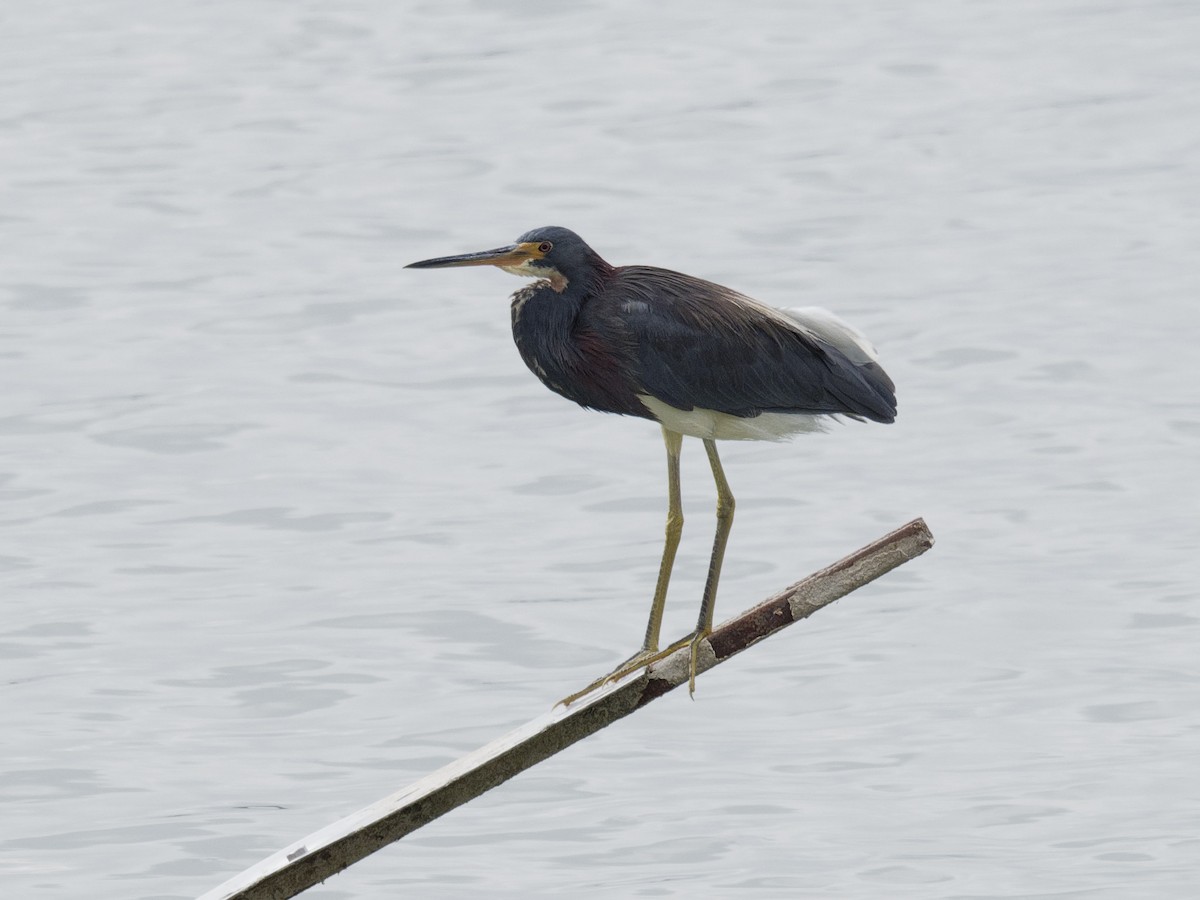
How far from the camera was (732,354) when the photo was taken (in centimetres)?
868

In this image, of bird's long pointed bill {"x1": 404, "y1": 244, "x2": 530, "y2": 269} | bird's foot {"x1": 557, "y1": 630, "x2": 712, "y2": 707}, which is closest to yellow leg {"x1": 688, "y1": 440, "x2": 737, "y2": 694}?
bird's foot {"x1": 557, "y1": 630, "x2": 712, "y2": 707}

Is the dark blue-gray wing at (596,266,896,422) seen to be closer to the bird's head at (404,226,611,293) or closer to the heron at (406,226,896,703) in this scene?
the heron at (406,226,896,703)

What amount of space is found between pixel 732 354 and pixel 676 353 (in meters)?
0.22

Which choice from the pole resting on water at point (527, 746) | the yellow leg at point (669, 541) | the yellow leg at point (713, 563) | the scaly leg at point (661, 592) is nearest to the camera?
the pole resting on water at point (527, 746)

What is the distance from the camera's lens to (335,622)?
55.5 ft

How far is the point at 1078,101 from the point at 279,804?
21573mm

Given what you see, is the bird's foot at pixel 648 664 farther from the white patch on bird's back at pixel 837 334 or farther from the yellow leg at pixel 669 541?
the white patch on bird's back at pixel 837 334

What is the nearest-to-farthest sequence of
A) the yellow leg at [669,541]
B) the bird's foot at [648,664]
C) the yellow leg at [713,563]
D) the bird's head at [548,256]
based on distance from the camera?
the bird's foot at [648,664] < the yellow leg at [713,563] < the bird's head at [548,256] < the yellow leg at [669,541]

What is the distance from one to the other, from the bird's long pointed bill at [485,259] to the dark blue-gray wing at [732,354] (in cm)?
34

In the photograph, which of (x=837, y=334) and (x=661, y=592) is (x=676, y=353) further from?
(x=661, y=592)

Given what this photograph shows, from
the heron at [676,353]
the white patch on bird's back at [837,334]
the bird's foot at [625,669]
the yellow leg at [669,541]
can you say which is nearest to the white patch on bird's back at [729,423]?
the heron at [676,353]

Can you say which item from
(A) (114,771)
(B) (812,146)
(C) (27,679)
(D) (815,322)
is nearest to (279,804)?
(A) (114,771)

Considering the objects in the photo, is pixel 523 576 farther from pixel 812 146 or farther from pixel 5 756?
pixel 812 146

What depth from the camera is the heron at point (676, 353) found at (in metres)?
8.53
